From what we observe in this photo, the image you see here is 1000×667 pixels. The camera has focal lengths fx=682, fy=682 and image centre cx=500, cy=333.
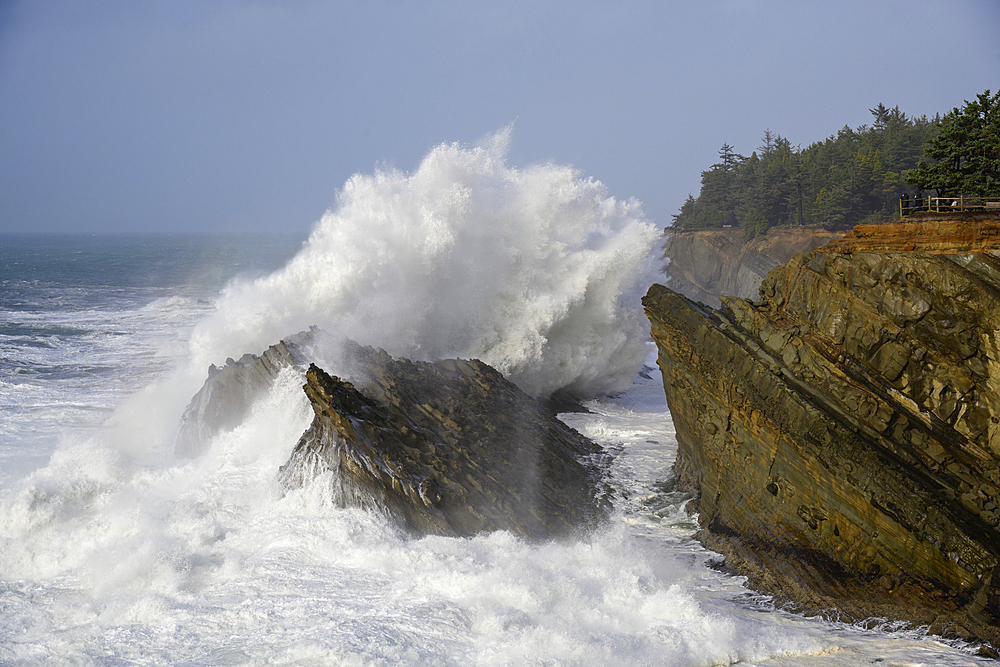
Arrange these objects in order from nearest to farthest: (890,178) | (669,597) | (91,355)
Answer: (669,597) → (91,355) → (890,178)

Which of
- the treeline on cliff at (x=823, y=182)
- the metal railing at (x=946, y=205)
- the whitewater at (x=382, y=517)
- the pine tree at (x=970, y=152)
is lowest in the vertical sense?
the whitewater at (x=382, y=517)

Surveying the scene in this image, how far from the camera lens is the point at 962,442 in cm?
891

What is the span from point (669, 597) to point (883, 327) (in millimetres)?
4851

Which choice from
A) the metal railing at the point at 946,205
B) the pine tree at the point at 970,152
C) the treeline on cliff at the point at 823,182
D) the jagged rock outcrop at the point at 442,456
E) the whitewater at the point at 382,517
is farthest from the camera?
the treeline on cliff at the point at 823,182

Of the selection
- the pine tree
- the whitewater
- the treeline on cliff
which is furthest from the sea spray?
the treeline on cliff

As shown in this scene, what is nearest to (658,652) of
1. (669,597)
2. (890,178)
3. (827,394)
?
(669,597)

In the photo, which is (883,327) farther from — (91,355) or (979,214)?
(91,355)

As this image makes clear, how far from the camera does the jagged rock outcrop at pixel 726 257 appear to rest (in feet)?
153

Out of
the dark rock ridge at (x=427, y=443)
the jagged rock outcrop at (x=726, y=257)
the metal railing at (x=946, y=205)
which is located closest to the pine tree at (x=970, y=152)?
the metal railing at (x=946, y=205)

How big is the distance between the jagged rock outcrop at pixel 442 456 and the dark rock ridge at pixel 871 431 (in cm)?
276

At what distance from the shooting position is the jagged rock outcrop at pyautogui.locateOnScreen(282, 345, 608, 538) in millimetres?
10938

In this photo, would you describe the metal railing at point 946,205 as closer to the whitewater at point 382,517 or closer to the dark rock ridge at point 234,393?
the whitewater at point 382,517

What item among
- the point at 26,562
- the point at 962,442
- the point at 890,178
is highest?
the point at 890,178

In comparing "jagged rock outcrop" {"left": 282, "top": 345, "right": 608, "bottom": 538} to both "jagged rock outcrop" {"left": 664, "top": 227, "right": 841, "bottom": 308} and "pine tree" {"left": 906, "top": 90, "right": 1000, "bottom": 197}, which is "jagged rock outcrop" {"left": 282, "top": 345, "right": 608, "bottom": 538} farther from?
"jagged rock outcrop" {"left": 664, "top": 227, "right": 841, "bottom": 308}
